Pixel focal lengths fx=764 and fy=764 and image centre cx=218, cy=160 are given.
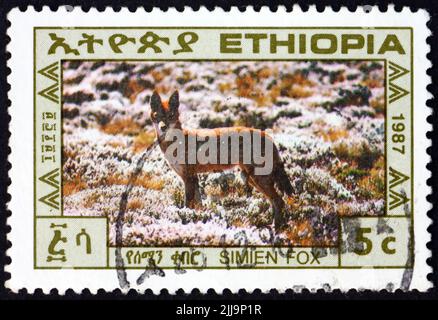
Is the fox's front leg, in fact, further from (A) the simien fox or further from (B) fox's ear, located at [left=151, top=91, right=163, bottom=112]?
(B) fox's ear, located at [left=151, top=91, right=163, bottom=112]

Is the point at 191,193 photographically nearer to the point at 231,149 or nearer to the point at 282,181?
the point at 231,149

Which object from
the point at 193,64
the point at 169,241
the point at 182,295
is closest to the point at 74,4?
the point at 193,64

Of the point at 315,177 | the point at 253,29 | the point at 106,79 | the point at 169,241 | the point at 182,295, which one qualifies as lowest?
the point at 182,295

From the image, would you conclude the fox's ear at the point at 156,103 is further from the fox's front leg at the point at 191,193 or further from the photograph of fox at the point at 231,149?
the fox's front leg at the point at 191,193

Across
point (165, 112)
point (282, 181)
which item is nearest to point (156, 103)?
point (165, 112)

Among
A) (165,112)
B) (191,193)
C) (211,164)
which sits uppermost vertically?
(165,112)

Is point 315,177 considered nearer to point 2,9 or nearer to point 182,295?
point 182,295

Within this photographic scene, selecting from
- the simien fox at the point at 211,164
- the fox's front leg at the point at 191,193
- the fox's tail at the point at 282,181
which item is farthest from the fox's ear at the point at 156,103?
the fox's tail at the point at 282,181
